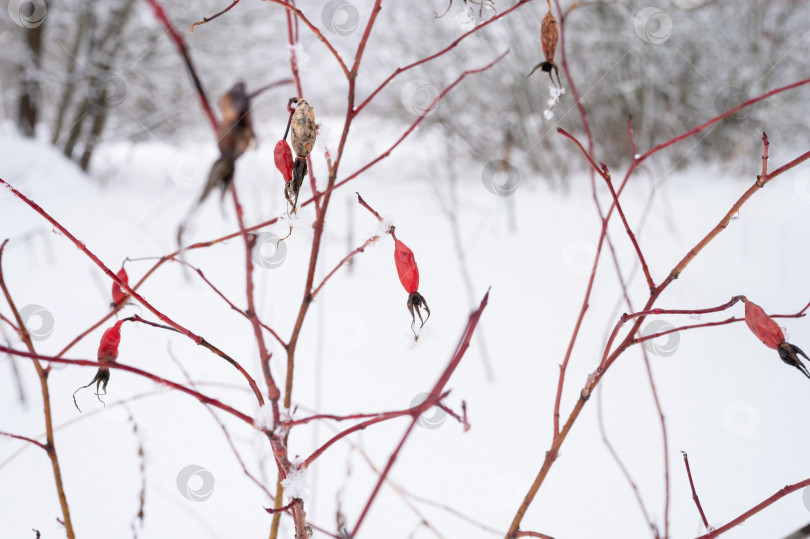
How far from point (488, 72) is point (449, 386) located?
3.59 metres

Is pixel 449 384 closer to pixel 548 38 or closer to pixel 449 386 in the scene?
pixel 449 386

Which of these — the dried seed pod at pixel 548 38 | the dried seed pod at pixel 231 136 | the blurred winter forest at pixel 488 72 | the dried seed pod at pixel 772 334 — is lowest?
the dried seed pod at pixel 772 334

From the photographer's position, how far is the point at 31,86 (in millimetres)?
4578

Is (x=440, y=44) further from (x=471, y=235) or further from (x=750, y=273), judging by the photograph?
(x=750, y=273)

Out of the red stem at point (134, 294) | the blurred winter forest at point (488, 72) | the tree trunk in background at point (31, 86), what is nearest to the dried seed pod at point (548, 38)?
the red stem at point (134, 294)

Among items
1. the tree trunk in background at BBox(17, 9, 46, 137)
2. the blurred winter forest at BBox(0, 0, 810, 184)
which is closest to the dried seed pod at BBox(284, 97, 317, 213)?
the blurred winter forest at BBox(0, 0, 810, 184)

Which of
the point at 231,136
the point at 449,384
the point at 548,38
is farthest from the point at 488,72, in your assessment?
the point at 231,136

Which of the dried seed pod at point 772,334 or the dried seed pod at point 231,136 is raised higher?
the dried seed pod at point 231,136

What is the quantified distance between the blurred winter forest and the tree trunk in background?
0.05ft

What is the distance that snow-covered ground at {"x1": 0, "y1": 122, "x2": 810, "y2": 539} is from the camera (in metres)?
0.79

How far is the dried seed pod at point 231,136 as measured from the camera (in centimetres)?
41

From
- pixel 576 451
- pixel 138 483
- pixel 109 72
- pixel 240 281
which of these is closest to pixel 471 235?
pixel 240 281

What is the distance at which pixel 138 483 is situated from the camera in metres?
0.89

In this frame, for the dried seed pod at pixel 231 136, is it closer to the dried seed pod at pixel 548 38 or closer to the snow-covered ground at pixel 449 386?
the snow-covered ground at pixel 449 386
